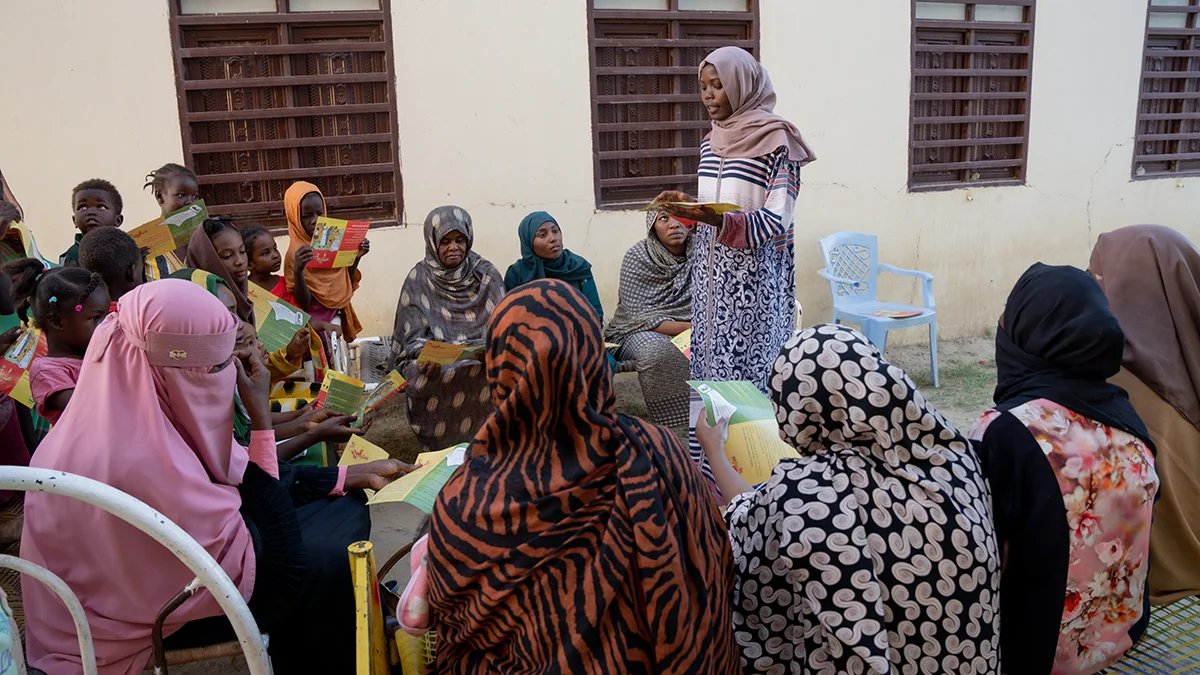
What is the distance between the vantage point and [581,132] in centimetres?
517

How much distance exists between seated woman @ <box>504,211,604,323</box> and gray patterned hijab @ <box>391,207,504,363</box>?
276mm

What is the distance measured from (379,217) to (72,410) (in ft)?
10.9

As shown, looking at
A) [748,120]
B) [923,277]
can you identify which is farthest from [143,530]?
[923,277]

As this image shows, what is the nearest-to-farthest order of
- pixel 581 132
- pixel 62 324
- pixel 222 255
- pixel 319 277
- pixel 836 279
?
pixel 62 324, pixel 222 255, pixel 319 277, pixel 581 132, pixel 836 279

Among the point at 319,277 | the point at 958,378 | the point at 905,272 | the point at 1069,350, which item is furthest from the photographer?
the point at 905,272

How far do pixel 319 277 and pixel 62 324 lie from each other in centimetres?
195

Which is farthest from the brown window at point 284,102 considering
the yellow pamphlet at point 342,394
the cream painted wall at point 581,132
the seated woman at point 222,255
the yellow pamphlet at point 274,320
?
the yellow pamphlet at point 342,394

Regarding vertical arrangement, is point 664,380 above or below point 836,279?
below

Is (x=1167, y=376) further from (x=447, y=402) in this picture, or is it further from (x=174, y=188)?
(x=174, y=188)

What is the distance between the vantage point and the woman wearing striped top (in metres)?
3.17

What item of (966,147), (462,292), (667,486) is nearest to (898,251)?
(966,147)

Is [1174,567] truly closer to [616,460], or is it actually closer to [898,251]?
[616,460]

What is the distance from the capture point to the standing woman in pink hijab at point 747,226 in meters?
3.17

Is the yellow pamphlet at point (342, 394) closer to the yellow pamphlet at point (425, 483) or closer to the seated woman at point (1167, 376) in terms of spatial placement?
the yellow pamphlet at point (425, 483)
